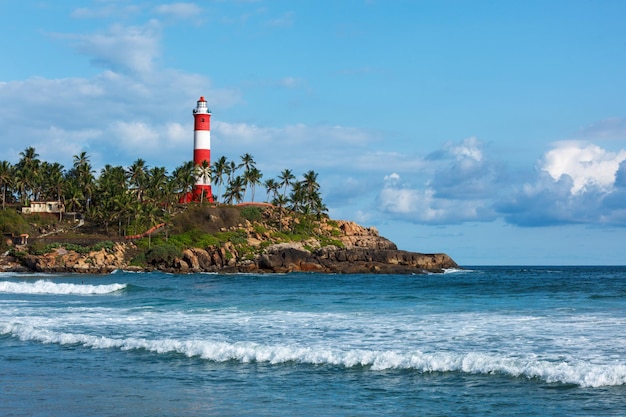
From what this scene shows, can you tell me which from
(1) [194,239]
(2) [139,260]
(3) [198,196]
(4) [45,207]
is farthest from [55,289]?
(3) [198,196]

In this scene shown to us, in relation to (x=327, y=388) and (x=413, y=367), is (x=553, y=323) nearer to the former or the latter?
(x=413, y=367)

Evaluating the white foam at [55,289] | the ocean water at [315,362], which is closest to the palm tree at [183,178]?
the white foam at [55,289]

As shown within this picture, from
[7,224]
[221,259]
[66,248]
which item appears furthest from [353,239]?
[7,224]

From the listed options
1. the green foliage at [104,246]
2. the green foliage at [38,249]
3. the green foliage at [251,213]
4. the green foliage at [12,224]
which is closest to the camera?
the green foliage at [38,249]

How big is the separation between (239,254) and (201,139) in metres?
17.2

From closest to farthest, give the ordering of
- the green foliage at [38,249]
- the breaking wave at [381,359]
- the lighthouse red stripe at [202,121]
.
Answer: the breaking wave at [381,359] < the green foliage at [38,249] < the lighthouse red stripe at [202,121]

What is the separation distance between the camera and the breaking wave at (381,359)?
14.0 meters

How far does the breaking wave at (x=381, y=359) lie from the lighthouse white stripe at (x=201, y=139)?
7221 cm

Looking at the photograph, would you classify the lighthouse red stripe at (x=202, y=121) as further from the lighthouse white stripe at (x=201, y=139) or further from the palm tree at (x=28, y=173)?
the palm tree at (x=28, y=173)

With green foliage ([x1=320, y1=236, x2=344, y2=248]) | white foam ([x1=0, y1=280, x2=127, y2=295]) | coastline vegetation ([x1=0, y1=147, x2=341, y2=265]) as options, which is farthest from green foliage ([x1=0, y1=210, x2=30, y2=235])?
white foam ([x1=0, y1=280, x2=127, y2=295])

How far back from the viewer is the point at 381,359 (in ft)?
52.5

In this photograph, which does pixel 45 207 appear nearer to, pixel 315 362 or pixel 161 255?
pixel 161 255

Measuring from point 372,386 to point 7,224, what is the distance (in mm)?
76860

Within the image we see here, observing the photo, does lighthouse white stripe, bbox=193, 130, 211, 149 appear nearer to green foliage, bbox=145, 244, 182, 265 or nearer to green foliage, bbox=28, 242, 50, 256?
green foliage, bbox=145, 244, 182, 265
